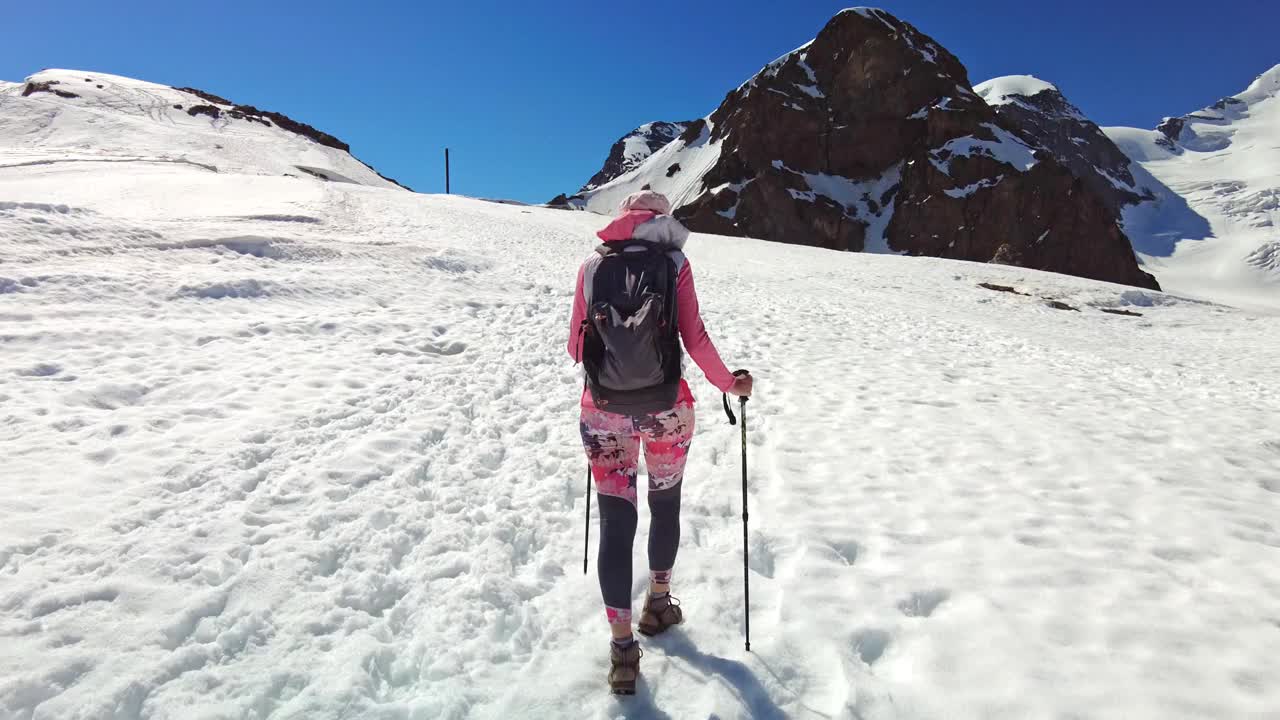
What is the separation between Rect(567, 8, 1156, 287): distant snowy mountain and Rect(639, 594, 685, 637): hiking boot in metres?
88.0

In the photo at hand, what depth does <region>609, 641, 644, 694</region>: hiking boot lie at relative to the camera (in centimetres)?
303

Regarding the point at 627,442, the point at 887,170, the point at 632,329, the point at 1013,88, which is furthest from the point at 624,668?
the point at 1013,88

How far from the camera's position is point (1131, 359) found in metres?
13.4

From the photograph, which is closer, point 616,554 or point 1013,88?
point 616,554

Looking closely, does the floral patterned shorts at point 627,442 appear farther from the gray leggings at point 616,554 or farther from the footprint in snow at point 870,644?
the footprint in snow at point 870,644

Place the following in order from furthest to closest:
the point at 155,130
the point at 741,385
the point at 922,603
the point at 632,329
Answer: the point at 155,130 < the point at 922,603 < the point at 741,385 < the point at 632,329

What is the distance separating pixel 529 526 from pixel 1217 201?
175528mm

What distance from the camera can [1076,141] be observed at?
158000 mm

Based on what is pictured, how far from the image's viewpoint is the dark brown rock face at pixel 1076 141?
139 metres

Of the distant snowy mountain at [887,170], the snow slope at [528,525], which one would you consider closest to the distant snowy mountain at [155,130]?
the snow slope at [528,525]

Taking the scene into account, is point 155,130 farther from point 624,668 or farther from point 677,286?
point 624,668

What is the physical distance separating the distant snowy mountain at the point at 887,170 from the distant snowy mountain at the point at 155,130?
2020 inches

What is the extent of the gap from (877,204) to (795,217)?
1349cm

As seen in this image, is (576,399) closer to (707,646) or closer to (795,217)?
(707,646)
